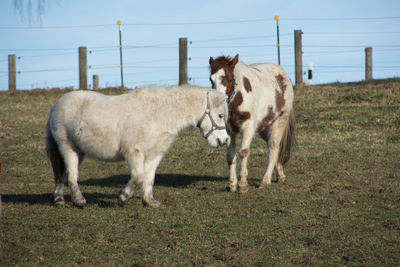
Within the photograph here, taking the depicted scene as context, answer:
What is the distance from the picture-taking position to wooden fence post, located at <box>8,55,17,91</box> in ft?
76.5

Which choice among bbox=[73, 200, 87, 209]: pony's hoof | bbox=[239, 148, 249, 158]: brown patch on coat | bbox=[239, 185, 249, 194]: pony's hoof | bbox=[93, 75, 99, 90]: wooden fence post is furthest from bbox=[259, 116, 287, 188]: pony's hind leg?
bbox=[93, 75, 99, 90]: wooden fence post

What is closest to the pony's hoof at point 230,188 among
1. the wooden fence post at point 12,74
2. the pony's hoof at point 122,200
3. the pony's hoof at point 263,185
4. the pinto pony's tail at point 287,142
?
the pony's hoof at point 263,185

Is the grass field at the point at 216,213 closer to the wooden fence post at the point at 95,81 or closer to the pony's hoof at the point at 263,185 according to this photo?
the pony's hoof at the point at 263,185

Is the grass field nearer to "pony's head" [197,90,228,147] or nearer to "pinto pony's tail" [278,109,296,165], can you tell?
"pinto pony's tail" [278,109,296,165]

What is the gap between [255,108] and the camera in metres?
8.58

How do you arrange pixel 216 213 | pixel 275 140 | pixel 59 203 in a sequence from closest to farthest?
1. pixel 216 213
2. pixel 59 203
3. pixel 275 140

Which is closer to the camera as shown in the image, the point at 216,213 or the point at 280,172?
the point at 216,213

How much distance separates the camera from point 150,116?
677cm

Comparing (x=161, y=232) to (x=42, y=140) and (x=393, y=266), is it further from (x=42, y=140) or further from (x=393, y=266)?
(x=42, y=140)

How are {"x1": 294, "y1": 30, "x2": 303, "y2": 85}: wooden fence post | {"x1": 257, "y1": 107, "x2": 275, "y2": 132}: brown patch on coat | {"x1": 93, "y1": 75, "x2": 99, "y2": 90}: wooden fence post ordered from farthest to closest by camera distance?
{"x1": 93, "y1": 75, "x2": 99, "y2": 90}: wooden fence post → {"x1": 294, "y1": 30, "x2": 303, "y2": 85}: wooden fence post → {"x1": 257, "y1": 107, "x2": 275, "y2": 132}: brown patch on coat

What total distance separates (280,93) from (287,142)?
3.52ft

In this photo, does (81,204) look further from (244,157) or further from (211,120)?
(244,157)

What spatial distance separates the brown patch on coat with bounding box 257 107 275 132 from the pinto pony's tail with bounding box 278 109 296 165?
2.19 ft

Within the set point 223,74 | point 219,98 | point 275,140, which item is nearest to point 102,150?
point 219,98
